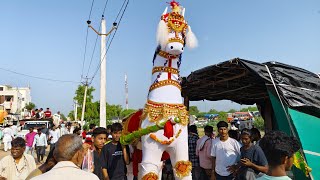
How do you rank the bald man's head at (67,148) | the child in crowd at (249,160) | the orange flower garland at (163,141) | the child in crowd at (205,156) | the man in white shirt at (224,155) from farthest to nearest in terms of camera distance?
the child in crowd at (205,156) → the man in white shirt at (224,155) → the child in crowd at (249,160) → the orange flower garland at (163,141) → the bald man's head at (67,148)

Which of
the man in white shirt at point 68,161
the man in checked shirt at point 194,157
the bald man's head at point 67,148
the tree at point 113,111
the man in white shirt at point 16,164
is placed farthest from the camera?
the tree at point 113,111

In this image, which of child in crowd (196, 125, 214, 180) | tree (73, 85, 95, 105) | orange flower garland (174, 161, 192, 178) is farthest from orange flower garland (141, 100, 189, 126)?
tree (73, 85, 95, 105)

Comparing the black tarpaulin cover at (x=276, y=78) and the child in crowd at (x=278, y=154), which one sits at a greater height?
the black tarpaulin cover at (x=276, y=78)

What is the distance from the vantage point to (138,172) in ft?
14.8

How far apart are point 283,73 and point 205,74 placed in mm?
1483

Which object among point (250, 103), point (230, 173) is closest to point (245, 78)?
point (230, 173)

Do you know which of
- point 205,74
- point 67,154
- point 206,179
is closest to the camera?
point 67,154

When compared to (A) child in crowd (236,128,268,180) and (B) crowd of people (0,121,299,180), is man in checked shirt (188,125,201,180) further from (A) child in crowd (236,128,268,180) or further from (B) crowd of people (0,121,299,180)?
(A) child in crowd (236,128,268,180)

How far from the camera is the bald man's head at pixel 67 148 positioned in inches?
97.6

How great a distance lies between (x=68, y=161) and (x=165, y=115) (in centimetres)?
197

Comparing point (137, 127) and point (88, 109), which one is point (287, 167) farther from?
point (88, 109)

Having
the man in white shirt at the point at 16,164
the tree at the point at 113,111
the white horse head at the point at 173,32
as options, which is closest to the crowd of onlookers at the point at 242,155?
the white horse head at the point at 173,32

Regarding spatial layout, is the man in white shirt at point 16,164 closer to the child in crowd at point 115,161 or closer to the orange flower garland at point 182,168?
the child in crowd at point 115,161

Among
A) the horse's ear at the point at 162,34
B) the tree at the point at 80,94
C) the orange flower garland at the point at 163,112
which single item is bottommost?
the orange flower garland at the point at 163,112
